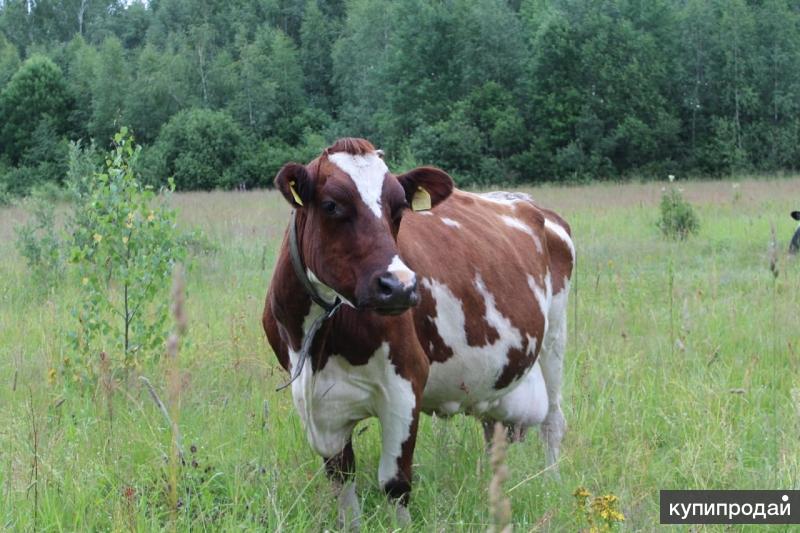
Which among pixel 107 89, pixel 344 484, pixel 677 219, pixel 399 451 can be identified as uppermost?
pixel 107 89

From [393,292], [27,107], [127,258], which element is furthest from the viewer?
[27,107]

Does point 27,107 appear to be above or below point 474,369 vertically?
above

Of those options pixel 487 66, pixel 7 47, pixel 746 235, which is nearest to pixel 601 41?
pixel 487 66

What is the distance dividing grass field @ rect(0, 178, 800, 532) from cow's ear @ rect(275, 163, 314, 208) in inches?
40.5

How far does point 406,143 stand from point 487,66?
244 inches

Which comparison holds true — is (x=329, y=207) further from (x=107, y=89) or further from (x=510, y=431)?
(x=107, y=89)

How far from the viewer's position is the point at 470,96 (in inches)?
1783

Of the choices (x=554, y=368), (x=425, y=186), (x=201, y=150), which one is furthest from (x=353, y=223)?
(x=201, y=150)

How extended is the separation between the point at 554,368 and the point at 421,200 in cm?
190

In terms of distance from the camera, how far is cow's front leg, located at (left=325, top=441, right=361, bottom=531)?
12.1 feet

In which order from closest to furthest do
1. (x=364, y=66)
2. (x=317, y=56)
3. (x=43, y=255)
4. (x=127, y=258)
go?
(x=127, y=258), (x=43, y=255), (x=364, y=66), (x=317, y=56)

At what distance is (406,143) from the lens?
44.9 m

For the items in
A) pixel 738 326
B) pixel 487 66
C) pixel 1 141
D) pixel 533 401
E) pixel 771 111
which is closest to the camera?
pixel 533 401

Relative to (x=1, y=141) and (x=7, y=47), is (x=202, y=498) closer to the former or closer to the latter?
(x=1, y=141)
